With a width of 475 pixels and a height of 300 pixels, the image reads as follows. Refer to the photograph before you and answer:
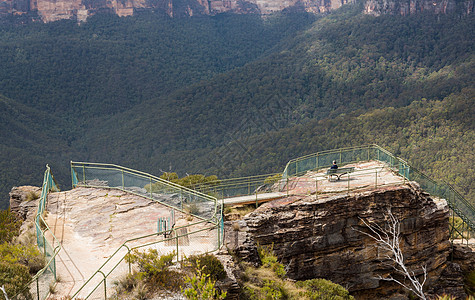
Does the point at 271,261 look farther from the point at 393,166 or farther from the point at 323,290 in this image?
the point at 393,166

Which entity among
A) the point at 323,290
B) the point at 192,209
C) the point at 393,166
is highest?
the point at 192,209

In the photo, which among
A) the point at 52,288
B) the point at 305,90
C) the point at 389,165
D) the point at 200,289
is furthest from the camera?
the point at 305,90

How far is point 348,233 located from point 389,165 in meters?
6.48

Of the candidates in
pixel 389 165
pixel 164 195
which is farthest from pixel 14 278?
pixel 389 165

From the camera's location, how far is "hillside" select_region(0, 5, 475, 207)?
85000 millimetres

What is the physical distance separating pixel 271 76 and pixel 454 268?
4616 inches

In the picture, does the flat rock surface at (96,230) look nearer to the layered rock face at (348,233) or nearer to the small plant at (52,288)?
the small plant at (52,288)

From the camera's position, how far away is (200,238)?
17.7 metres

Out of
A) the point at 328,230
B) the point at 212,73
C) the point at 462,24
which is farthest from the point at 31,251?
the point at 212,73

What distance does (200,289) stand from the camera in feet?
45.1

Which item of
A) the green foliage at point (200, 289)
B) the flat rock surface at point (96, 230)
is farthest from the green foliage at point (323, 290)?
the green foliage at point (200, 289)

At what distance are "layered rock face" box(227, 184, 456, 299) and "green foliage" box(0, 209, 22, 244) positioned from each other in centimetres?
851

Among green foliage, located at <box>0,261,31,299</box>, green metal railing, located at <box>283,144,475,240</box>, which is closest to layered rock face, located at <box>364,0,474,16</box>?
green metal railing, located at <box>283,144,475,240</box>

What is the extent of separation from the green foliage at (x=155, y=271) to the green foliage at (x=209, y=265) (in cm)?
69
